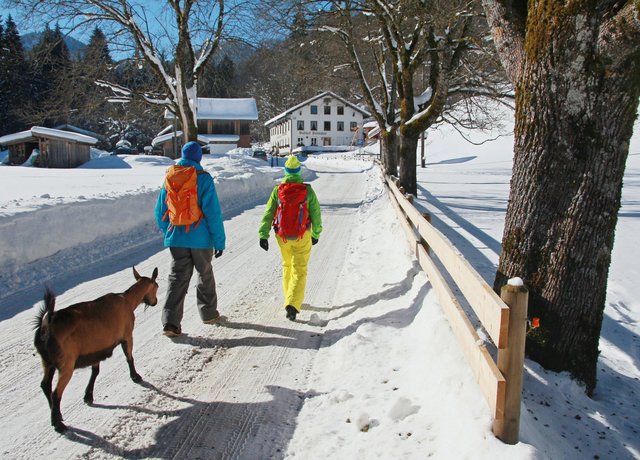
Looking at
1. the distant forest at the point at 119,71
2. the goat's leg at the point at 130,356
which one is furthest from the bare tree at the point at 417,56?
the goat's leg at the point at 130,356

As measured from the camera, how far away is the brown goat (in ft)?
9.73

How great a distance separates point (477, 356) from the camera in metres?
3.02

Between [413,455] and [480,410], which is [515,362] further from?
[413,455]

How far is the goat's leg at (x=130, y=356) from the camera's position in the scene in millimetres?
3756

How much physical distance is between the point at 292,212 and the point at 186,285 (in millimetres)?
1434

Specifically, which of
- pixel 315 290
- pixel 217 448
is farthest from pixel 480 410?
pixel 315 290

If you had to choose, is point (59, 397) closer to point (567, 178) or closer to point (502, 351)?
point (502, 351)

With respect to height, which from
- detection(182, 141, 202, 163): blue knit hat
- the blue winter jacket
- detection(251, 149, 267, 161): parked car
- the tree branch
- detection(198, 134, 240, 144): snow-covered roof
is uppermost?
detection(198, 134, 240, 144): snow-covered roof

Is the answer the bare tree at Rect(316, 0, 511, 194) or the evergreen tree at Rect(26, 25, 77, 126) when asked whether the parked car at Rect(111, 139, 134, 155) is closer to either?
the evergreen tree at Rect(26, 25, 77, 126)

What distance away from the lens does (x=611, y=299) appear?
5.95m

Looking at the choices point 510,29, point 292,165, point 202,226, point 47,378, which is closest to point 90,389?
point 47,378

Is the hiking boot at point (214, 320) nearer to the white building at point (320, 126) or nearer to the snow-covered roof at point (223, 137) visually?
the snow-covered roof at point (223, 137)

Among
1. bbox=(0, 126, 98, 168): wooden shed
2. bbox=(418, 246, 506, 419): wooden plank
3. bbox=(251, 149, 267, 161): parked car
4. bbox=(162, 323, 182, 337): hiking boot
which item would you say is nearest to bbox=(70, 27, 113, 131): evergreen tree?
bbox=(162, 323, 182, 337): hiking boot

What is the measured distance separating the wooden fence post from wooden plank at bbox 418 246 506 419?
39 mm
